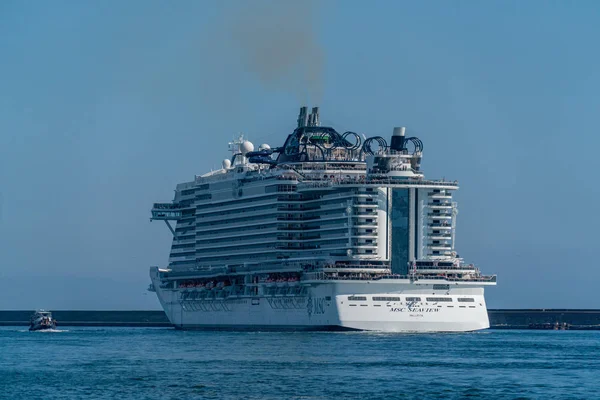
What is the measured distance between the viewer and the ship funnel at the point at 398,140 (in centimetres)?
12606

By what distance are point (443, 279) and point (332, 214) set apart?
12923mm

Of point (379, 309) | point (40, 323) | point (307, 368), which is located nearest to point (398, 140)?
point (379, 309)

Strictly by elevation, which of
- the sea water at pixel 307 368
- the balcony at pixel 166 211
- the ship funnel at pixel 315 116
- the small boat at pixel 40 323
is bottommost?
the sea water at pixel 307 368

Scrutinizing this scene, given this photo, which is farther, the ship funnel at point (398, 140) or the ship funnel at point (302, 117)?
the ship funnel at point (302, 117)

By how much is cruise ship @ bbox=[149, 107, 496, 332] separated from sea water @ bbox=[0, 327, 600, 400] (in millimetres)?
3093

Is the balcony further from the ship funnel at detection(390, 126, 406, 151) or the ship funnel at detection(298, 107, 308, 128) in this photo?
the ship funnel at detection(390, 126, 406, 151)

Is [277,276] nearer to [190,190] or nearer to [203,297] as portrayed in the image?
[203,297]

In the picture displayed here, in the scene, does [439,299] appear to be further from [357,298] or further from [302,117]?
[302,117]

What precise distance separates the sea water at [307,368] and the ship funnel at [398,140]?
704 inches

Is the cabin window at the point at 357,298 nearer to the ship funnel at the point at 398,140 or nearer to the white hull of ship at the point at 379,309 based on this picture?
the white hull of ship at the point at 379,309

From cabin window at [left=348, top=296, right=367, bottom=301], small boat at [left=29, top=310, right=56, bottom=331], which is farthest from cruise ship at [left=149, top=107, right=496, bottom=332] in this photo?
small boat at [left=29, top=310, right=56, bottom=331]

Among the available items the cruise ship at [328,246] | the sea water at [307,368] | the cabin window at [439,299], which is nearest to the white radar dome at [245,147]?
the cruise ship at [328,246]

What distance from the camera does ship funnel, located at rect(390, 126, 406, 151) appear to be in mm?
126062

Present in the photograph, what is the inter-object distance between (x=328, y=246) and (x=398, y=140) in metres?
11.1
